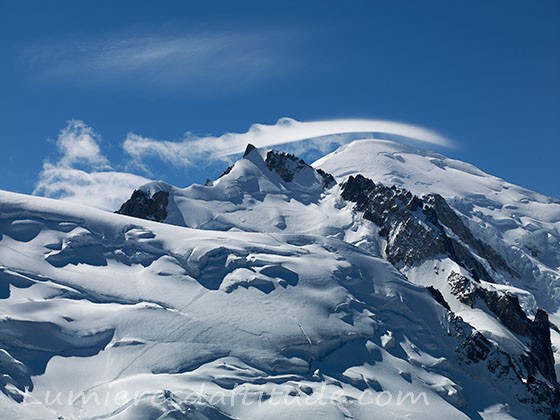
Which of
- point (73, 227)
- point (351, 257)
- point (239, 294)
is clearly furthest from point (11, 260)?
point (351, 257)

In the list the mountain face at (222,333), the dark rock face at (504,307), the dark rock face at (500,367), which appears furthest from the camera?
the dark rock face at (504,307)

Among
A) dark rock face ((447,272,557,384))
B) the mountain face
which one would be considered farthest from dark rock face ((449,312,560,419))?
dark rock face ((447,272,557,384))

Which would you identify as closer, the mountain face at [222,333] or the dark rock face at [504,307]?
the mountain face at [222,333]

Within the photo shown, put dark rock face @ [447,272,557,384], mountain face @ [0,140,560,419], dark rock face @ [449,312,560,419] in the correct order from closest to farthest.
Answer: mountain face @ [0,140,560,419]
dark rock face @ [449,312,560,419]
dark rock face @ [447,272,557,384]

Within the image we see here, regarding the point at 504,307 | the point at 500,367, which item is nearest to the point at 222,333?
the point at 500,367

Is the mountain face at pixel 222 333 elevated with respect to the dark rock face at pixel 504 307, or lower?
lower

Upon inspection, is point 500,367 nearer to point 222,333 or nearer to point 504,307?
point 504,307

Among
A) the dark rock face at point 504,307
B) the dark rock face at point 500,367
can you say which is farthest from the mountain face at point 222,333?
the dark rock face at point 504,307

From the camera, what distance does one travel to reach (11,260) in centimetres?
14325

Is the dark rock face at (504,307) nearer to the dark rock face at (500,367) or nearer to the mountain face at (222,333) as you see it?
the mountain face at (222,333)

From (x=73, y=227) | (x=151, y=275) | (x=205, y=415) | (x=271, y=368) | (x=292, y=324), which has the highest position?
(x=73, y=227)

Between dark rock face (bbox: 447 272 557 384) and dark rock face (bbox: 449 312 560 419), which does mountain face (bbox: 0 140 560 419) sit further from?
dark rock face (bbox: 447 272 557 384)

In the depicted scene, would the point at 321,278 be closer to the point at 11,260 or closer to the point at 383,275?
the point at 383,275

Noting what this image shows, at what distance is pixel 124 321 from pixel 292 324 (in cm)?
2277
